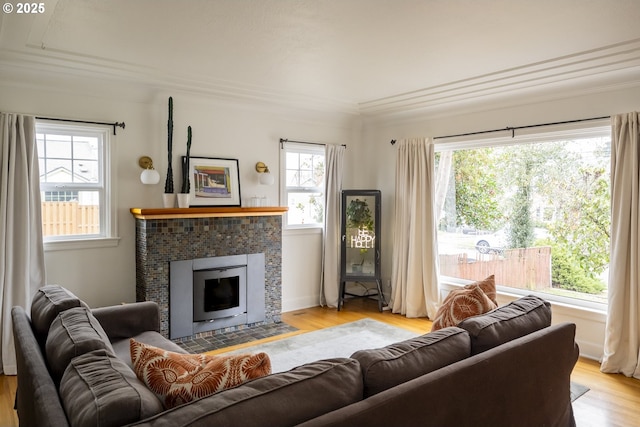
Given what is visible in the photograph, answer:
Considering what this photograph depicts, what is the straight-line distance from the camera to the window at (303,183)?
5.43 m

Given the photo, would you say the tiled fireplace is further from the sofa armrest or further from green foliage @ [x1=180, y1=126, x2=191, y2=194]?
the sofa armrest

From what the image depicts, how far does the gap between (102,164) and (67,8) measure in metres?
1.81

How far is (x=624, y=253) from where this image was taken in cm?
366

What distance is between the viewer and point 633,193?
3.60 m

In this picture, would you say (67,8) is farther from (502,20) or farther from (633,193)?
(633,193)

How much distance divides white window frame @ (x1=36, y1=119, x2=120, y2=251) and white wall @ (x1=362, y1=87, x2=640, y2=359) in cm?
325

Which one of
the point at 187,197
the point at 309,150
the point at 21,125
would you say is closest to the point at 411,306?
the point at 309,150

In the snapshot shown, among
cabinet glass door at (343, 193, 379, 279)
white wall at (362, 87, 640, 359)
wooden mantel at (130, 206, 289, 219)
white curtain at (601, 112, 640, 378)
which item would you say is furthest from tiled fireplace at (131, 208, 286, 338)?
white curtain at (601, 112, 640, 378)

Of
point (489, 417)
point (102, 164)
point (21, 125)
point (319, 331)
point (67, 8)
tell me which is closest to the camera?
point (489, 417)

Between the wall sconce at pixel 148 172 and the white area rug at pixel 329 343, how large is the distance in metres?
1.76

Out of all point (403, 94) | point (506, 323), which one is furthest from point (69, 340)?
point (403, 94)

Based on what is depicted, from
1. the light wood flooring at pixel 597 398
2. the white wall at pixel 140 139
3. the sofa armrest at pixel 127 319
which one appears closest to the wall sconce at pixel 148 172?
the white wall at pixel 140 139

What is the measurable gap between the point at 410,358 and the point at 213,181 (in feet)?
11.3

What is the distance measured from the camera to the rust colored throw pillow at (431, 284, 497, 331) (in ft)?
8.11
